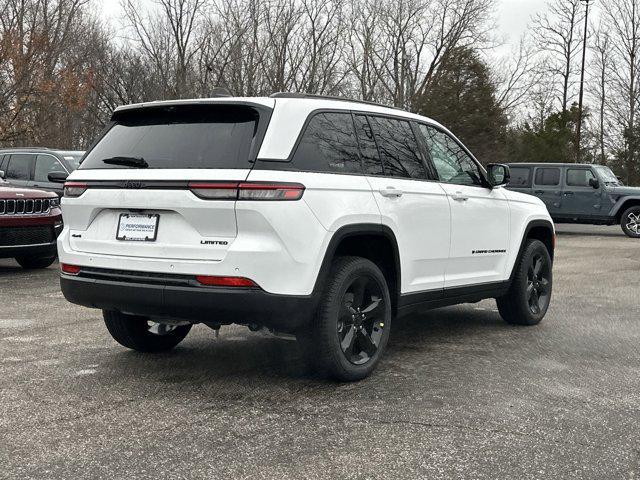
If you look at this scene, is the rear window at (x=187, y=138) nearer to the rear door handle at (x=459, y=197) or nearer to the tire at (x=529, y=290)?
the rear door handle at (x=459, y=197)

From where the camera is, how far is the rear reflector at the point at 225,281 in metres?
4.25

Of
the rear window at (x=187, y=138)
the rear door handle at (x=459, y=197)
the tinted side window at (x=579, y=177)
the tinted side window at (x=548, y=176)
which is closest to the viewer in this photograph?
the rear window at (x=187, y=138)

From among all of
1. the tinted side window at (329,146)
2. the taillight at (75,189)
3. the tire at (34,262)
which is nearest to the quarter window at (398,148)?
the tinted side window at (329,146)

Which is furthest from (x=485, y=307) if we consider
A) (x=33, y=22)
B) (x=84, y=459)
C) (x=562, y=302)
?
(x=33, y=22)

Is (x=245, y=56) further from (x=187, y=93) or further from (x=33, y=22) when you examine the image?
(x=33, y=22)

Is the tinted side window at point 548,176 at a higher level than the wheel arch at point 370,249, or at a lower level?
higher

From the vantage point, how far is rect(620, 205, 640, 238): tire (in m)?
19.7

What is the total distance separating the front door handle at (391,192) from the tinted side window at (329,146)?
20 cm

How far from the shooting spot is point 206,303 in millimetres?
4293

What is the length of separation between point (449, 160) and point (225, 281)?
2.54 m

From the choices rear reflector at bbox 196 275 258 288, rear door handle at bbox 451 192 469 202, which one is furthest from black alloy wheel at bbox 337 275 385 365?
rear door handle at bbox 451 192 469 202

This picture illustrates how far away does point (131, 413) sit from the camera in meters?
4.17

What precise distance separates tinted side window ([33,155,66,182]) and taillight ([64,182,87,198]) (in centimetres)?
911

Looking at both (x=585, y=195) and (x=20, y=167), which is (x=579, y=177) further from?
(x=20, y=167)
